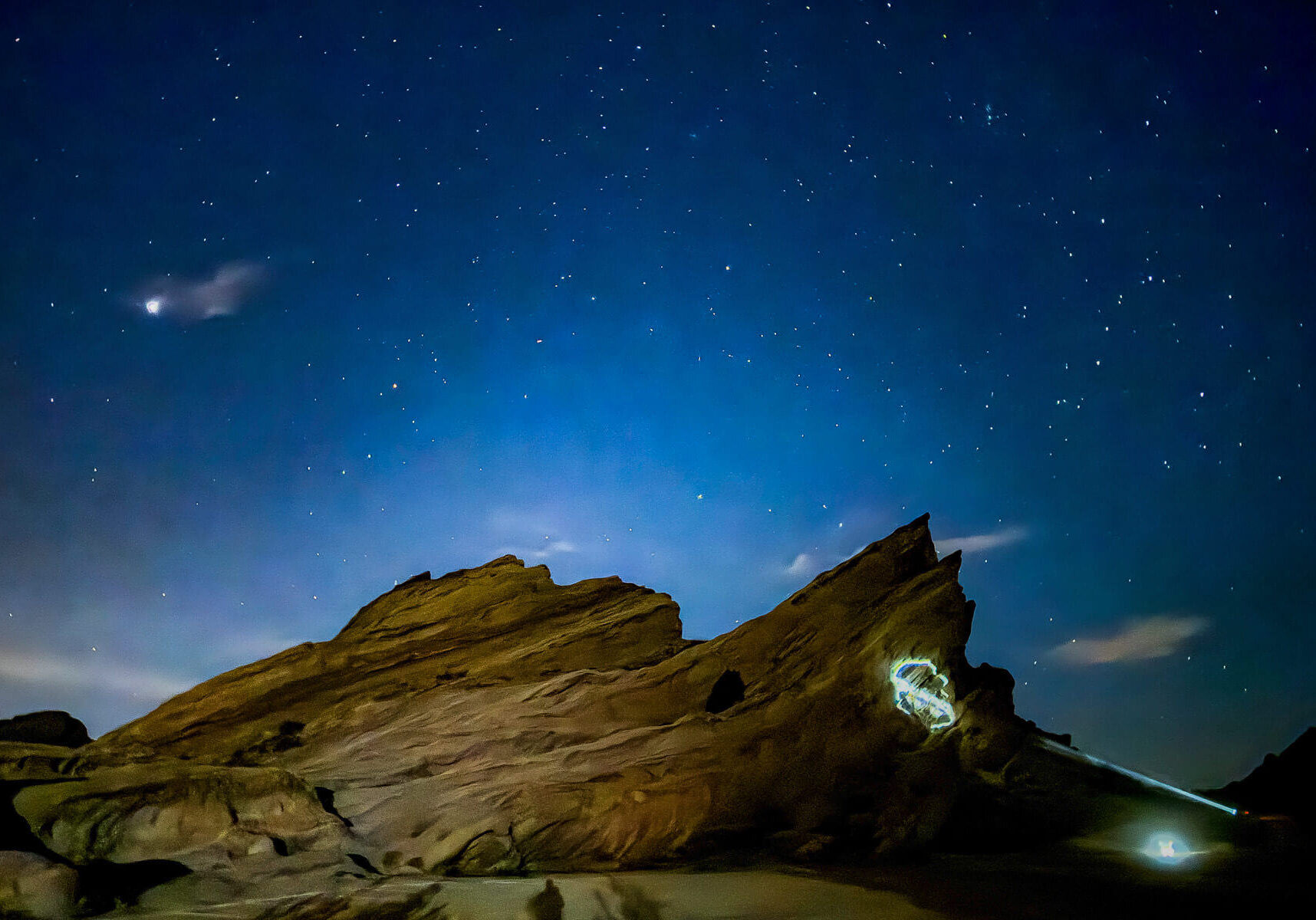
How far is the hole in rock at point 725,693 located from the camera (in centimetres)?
1791

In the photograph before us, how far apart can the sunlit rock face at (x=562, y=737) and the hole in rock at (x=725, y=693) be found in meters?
0.06

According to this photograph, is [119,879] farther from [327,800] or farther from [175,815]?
[327,800]

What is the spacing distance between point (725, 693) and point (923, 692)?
4999 mm

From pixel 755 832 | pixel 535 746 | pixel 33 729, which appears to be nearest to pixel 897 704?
pixel 755 832

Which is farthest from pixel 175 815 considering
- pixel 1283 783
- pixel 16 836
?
pixel 1283 783

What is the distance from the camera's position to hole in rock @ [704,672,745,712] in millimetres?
17906

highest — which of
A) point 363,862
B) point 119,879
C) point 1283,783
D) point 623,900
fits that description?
point 119,879

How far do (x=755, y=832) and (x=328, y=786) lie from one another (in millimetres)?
9473

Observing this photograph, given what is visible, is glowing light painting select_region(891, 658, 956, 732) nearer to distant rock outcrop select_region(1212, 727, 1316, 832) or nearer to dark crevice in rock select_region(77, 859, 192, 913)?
dark crevice in rock select_region(77, 859, 192, 913)

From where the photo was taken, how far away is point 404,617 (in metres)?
23.3

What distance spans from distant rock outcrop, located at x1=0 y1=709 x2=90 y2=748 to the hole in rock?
22.3 meters

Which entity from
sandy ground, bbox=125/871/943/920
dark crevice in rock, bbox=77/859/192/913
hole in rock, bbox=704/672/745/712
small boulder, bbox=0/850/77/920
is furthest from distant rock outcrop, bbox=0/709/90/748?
hole in rock, bbox=704/672/745/712

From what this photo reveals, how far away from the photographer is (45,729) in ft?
81.8

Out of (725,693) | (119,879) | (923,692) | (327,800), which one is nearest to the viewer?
(119,879)
